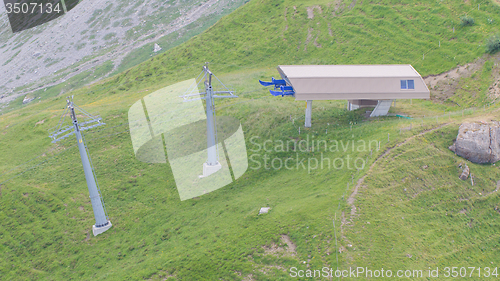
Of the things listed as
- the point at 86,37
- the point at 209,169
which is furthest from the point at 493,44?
the point at 86,37

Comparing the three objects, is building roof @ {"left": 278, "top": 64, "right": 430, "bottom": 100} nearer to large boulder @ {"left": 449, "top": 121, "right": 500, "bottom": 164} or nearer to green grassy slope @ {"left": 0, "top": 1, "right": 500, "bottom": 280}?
green grassy slope @ {"left": 0, "top": 1, "right": 500, "bottom": 280}

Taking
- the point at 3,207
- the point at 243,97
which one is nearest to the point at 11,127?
the point at 3,207

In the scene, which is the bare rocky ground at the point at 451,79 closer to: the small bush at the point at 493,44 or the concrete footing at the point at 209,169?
the small bush at the point at 493,44

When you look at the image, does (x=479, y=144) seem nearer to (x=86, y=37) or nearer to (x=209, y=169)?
(x=209, y=169)

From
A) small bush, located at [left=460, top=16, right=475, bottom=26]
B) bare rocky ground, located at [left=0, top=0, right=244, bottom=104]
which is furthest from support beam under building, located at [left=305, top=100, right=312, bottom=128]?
bare rocky ground, located at [left=0, top=0, right=244, bottom=104]

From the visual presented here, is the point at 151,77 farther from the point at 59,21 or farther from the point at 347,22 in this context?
the point at 59,21

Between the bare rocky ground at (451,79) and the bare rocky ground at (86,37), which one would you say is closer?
the bare rocky ground at (451,79)

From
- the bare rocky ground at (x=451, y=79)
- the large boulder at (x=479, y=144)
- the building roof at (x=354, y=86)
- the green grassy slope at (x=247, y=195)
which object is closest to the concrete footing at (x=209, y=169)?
the green grassy slope at (x=247, y=195)
